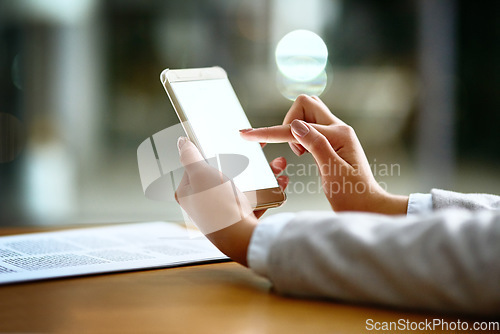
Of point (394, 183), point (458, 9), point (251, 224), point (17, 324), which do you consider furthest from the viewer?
point (394, 183)

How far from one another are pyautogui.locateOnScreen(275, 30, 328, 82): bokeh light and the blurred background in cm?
A: 3

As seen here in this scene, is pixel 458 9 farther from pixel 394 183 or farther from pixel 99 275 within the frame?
pixel 99 275

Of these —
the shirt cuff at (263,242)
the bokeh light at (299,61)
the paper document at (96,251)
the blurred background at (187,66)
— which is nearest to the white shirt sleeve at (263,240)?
the shirt cuff at (263,242)

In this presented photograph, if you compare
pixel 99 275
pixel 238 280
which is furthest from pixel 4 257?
pixel 238 280

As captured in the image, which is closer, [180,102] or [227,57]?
[180,102]

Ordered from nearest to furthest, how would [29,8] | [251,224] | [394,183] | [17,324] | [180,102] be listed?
[17,324], [251,224], [180,102], [29,8], [394,183]

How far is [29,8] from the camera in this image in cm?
226

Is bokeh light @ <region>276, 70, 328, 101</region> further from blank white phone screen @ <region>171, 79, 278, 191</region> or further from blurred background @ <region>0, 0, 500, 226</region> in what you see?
blank white phone screen @ <region>171, 79, 278, 191</region>

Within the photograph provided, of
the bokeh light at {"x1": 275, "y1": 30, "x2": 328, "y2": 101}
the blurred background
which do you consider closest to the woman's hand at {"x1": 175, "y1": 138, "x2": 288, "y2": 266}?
the blurred background

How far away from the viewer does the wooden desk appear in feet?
1.00

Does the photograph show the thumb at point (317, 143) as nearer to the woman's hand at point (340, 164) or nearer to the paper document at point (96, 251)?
the woman's hand at point (340, 164)

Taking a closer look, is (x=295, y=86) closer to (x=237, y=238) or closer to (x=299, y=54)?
(x=299, y=54)

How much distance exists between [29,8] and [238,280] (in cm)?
223

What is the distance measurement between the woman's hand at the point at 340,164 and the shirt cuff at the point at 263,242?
227mm
